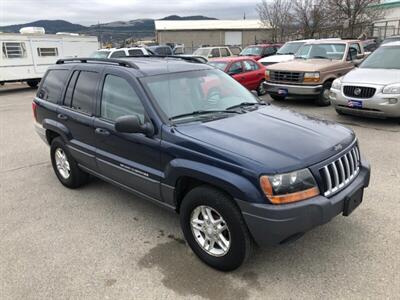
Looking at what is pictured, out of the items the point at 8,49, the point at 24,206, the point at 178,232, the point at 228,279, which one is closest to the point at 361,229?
the point at 228,279

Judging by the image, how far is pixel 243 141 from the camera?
3109 millimetres

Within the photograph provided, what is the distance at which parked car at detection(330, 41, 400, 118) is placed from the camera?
749 centimetres

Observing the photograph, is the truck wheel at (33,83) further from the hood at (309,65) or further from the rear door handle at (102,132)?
the rear door handle at (102,132)

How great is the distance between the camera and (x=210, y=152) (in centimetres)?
304

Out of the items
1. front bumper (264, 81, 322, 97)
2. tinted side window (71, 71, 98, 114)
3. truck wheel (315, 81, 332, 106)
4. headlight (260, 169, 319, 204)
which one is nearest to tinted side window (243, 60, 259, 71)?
front bumper (264, 81, 322, 97)

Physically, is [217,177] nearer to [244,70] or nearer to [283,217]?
[283,217]

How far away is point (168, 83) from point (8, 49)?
52.6 ft

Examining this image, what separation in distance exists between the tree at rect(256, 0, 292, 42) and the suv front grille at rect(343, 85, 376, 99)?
27.4 meters

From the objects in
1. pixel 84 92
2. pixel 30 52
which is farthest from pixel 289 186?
pixel 30 52

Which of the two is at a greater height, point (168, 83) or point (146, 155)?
point (168, 83)

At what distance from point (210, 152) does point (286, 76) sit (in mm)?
8045

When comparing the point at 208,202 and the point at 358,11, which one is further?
the point at 358,11

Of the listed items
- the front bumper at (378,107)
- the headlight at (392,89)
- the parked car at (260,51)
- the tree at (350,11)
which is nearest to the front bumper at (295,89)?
the front bumper at (378,107)

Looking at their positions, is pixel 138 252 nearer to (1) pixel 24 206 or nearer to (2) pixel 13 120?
(1) pixel 24 206
